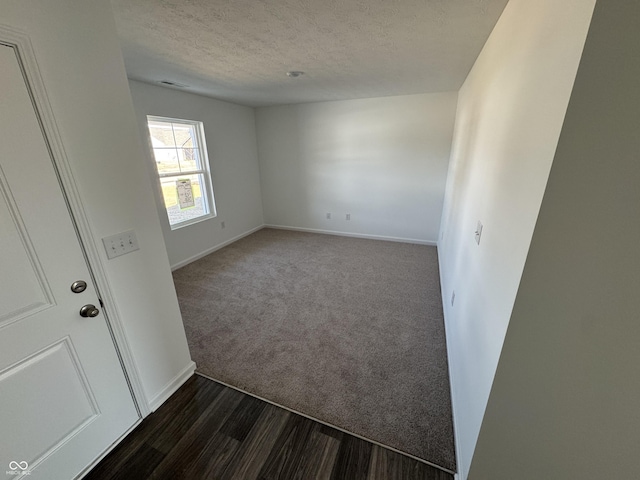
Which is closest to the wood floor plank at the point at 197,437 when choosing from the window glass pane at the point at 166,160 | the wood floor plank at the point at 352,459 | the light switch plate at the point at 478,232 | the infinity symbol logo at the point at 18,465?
the infinity symbol logo at the point at 18,465

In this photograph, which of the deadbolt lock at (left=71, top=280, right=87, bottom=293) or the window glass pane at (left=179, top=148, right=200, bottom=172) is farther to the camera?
the window glass pane at (left=179, top=148, right=200, bottom=172)

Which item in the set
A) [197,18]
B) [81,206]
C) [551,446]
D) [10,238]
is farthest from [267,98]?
[551,446]

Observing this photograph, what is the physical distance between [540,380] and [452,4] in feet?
6.14

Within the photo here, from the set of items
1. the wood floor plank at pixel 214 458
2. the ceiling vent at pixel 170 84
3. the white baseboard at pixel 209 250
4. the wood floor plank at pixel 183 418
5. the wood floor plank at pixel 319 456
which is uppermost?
the ceiling vent at pixel 170 84

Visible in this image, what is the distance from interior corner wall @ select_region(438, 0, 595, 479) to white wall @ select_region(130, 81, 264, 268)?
3454mm

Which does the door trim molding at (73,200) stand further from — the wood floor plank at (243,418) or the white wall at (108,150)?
the wood floor plank at (243,418)

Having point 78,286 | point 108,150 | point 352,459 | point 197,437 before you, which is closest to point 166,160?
point 108,150

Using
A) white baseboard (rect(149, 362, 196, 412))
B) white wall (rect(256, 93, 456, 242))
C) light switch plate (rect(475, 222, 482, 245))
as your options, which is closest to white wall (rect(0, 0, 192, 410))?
white baseboard (rect(149, 362, 196, 412))

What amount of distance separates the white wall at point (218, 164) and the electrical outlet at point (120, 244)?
6.78 feet

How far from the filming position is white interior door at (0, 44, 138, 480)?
3.13 ft

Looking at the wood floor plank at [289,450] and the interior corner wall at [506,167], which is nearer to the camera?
the interior corner wall at [506,167]

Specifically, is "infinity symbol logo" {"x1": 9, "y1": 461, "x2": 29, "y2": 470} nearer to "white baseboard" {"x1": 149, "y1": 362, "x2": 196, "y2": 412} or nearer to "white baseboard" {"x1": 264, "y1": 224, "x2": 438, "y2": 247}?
"white baseboard" {"x1": 149, "y1": 362, "x2": 196, "y2": 412}

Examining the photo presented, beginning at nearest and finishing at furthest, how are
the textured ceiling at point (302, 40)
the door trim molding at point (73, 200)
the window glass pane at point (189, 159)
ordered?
the door trim molding at point (73, 200) < the textured ceiling at point (302, 40) < the window glass pane at point (189, 159)

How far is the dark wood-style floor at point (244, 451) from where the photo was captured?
50.3 inches
